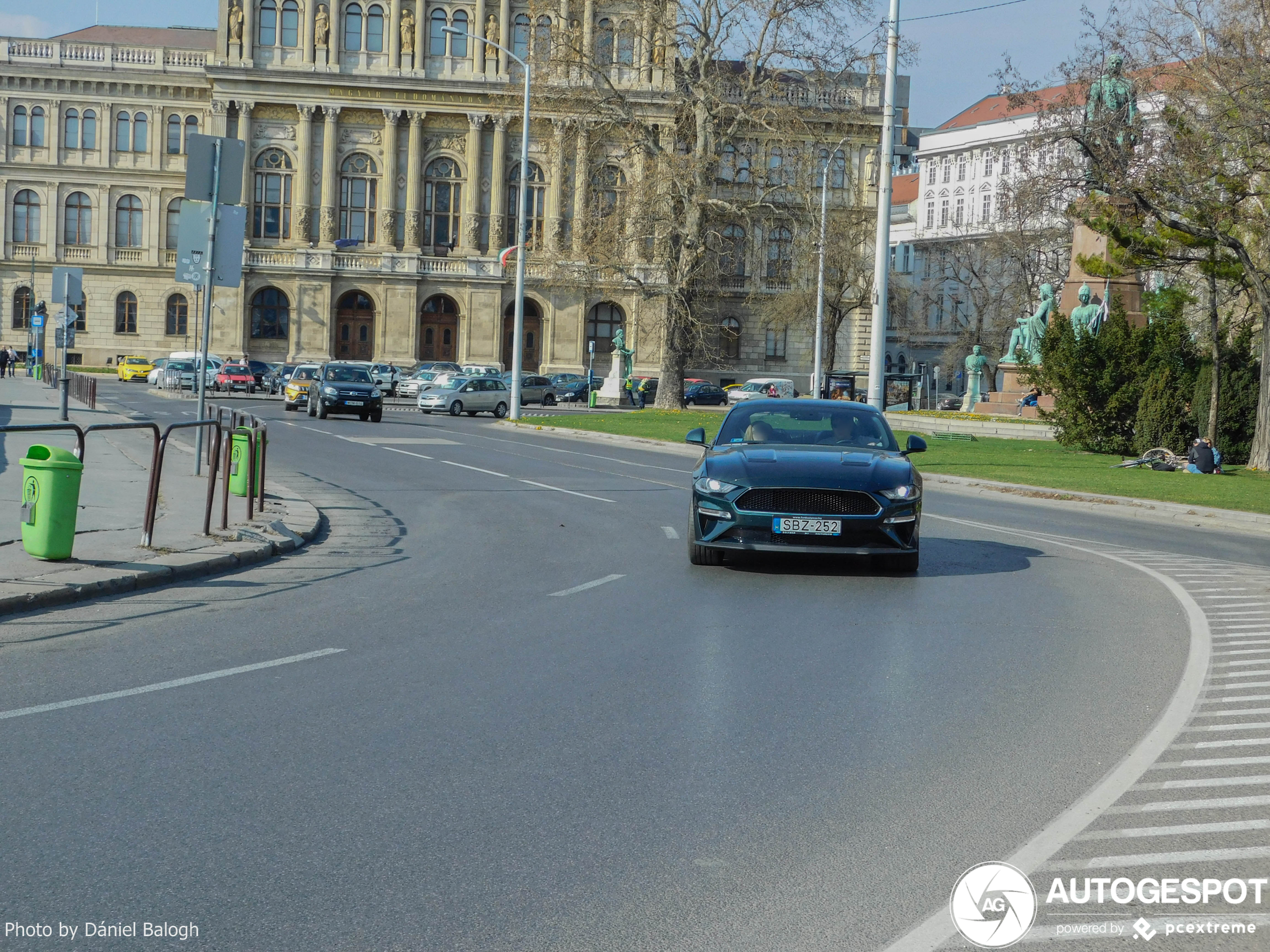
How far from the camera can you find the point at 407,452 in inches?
1177

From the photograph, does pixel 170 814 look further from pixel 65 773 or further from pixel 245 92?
pixel 245 92

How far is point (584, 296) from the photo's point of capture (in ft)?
292

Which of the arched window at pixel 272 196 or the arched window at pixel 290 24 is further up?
the arched window at pixel 290 24

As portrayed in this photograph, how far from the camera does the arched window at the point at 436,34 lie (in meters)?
88.4

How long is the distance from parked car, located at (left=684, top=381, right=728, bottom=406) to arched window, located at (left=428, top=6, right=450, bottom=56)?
89.5ft

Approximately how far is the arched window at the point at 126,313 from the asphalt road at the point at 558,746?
85529 mm

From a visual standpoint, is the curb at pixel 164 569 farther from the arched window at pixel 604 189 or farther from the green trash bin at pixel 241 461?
the arched window at pixel 604 189

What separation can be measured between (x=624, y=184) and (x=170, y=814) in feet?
157

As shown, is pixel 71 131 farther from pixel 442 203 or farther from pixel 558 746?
pixel 558 746

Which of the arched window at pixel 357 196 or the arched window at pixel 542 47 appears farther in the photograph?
the arched window at pixel 357 196

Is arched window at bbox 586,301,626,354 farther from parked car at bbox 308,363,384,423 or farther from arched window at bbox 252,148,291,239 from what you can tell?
parked car at bbox 308,363,384,423

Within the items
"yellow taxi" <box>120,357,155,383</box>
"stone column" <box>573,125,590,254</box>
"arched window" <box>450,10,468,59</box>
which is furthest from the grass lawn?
"arched window" <box>450,10,468,59</box>

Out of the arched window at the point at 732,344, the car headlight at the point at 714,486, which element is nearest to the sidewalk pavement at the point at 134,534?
the car headlight at the point at 714,486

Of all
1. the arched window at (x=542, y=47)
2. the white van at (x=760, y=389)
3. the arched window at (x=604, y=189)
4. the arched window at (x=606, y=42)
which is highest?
the arched window at (x=606, y=42)
